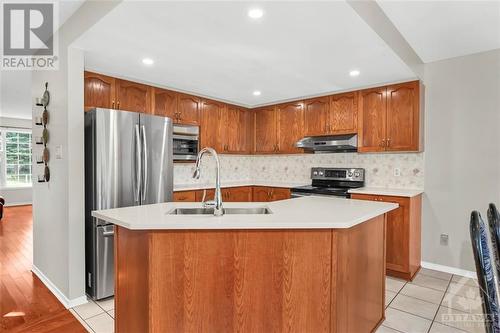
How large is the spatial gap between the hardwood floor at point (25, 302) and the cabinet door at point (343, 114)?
3.61m

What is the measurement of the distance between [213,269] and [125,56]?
221 centimetres

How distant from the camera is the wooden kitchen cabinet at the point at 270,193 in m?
4.38

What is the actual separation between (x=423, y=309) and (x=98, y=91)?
3883 mm

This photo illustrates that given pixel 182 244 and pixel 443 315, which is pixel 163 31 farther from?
pixel 443 315

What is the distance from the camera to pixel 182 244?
1.55 metres

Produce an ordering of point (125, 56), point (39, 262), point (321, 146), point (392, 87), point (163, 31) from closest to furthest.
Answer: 1. point (163, 31)
2. point (125, 56)
3. point (39, 262)
4. point (392, 87)
5. point (321, 146)

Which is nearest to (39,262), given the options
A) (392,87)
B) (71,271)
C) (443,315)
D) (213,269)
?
(71,271)

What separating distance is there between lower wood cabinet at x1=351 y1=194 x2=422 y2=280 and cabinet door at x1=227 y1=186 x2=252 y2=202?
2.02 m

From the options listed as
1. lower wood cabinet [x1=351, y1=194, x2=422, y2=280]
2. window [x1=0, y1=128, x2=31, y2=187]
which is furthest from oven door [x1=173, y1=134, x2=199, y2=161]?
window [x1=0, y1=128, x2=31, y2=187]

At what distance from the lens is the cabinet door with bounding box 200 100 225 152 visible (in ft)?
14.2

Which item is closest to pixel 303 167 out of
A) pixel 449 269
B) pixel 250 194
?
pixel 250 194

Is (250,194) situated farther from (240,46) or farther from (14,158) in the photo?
(14,158)

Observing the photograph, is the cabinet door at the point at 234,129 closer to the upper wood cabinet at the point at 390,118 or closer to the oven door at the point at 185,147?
the oven door at the point at 185,147

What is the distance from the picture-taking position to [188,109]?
13.5 ft
